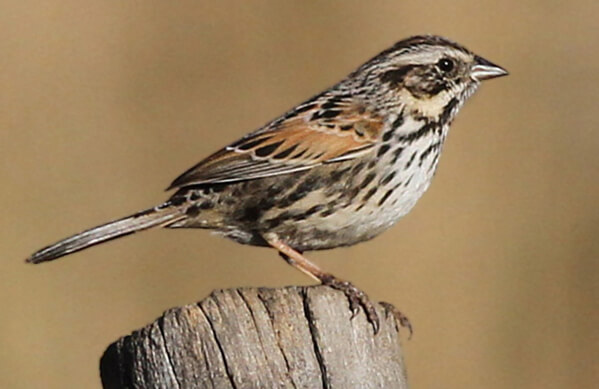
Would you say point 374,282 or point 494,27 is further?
point 494,27

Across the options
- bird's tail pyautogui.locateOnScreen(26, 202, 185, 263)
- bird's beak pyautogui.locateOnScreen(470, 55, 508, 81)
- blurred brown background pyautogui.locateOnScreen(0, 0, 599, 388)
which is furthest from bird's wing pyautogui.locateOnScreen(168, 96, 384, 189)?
blurred brown background pyautogui.locateOnScreen(0, 0, 599, 388)

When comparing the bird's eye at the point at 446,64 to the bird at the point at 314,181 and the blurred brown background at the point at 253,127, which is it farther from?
the blurred brown background at the point at 253,127

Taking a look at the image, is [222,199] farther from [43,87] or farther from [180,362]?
[43,87]

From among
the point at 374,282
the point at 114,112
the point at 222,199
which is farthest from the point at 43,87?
the point at 222,199

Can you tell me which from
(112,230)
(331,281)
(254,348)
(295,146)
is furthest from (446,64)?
(254,348)

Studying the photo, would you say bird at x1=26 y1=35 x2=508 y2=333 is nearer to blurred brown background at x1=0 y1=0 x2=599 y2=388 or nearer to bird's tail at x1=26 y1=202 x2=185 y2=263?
bird's tail at x1=26 y1=202 x2=185 y2=263

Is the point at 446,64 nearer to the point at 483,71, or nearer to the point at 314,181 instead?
the point at 483,71
